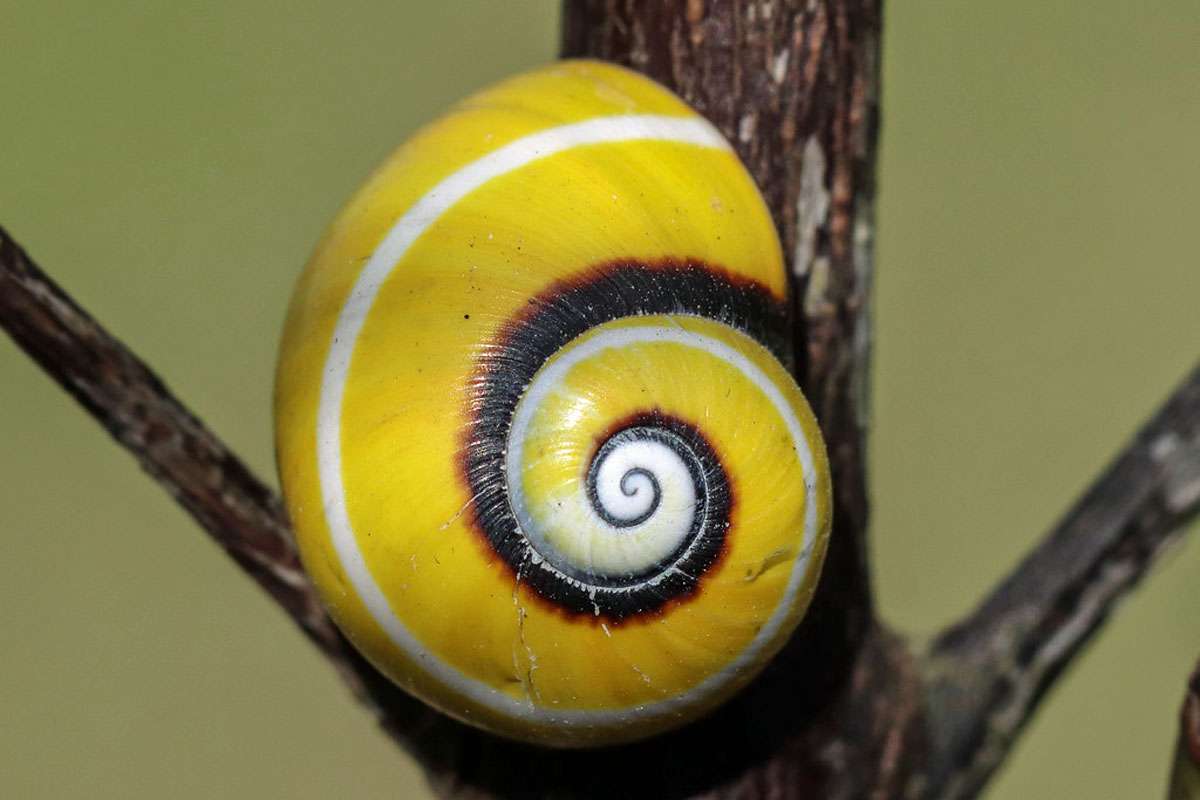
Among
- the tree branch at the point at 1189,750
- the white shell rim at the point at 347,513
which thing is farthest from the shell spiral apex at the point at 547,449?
the tree branch at the point at 1189,750

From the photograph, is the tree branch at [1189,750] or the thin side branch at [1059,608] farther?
the thin side branch at [1059,608]

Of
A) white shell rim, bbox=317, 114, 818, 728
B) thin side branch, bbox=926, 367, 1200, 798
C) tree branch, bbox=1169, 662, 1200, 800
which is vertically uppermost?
white shell rim, bbox=317, 114, 818, 728

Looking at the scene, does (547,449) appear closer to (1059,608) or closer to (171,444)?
(171,444)

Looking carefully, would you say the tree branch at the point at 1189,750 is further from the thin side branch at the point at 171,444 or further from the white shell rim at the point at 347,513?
the thin side branch at the point at 171,444

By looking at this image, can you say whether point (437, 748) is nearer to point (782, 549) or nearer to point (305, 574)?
point (305, 574)

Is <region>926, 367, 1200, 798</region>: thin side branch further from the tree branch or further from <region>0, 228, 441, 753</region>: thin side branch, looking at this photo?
<region>0, 228, 441, 753</region>: thin side branch

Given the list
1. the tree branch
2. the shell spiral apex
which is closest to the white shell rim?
the shell spiral apex

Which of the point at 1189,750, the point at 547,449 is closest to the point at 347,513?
the point at 547,449
